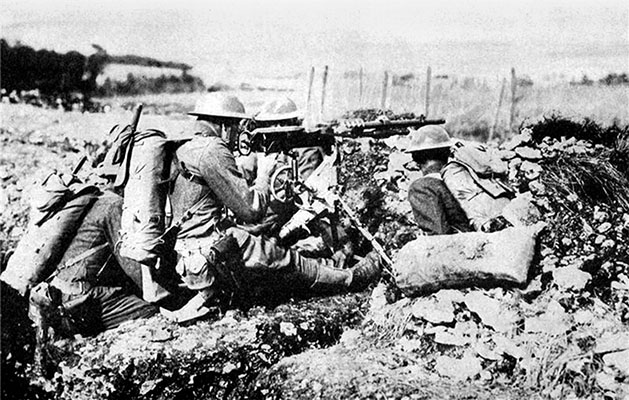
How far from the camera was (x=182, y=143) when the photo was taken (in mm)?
3918

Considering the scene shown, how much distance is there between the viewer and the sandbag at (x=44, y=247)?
385cm

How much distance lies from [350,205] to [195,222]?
48.5 inches

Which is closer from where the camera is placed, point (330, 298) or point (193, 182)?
point (193, 182)

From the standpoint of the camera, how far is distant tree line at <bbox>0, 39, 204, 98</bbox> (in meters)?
4.06

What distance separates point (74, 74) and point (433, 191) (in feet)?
8.22

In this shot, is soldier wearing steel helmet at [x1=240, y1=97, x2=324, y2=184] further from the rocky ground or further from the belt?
the belt

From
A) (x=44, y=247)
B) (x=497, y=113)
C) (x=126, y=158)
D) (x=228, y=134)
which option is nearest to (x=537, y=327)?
(x=497, y=113)

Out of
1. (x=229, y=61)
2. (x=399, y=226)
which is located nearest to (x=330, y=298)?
(x=399, y=226)

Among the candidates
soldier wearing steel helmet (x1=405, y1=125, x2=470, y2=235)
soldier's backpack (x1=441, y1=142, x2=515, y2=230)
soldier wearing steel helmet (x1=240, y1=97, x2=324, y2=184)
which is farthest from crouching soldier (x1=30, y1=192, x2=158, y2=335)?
soldier's backpack (x1=441, y1=142, x2=515, y2=230)

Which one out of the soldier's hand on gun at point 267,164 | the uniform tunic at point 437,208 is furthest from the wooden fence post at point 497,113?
the soldier's hand on gun at point 267,164

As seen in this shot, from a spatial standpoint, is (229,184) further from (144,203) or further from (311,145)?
(311,145)

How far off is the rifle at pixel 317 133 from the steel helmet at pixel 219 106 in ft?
0.76

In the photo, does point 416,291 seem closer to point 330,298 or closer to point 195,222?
point 330,298

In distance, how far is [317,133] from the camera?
14.3 ft
